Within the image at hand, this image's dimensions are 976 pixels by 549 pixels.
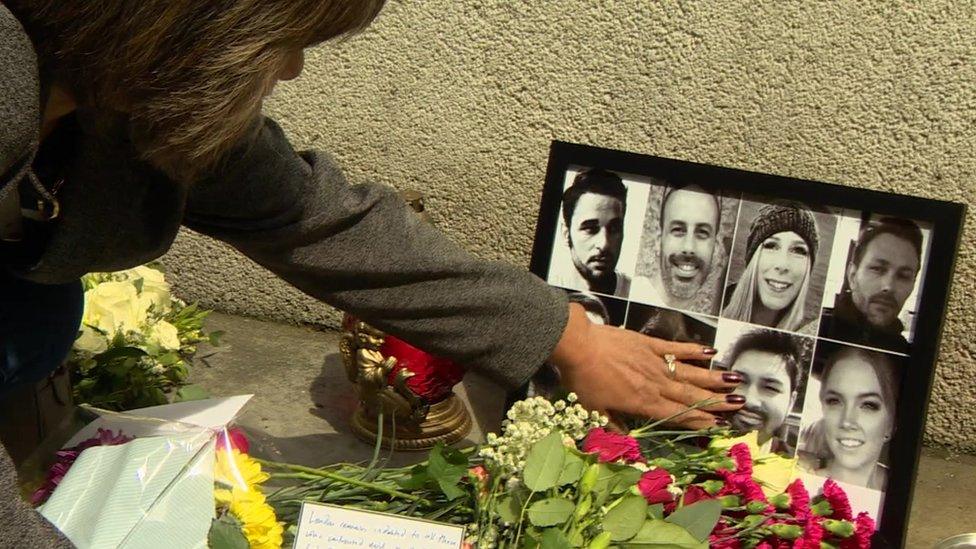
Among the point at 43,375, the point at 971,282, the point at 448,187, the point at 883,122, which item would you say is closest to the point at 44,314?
the point at 43,375

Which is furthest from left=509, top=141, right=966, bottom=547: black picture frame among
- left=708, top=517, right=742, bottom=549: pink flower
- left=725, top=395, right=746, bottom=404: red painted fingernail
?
left=708, top=517, right=742, bottom=549: pink flower

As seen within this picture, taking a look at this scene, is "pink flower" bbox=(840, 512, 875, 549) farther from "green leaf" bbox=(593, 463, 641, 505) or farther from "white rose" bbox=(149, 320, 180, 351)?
"white rose" bbox=(149, 320, 180, 351)

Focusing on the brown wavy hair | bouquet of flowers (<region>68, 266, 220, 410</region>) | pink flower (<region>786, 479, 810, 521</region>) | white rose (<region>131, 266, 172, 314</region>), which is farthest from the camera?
white rose (<region>131, 266, 172, 314</region>)

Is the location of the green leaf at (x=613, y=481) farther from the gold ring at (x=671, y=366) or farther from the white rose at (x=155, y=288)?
the white rose at (x=155, y=288)

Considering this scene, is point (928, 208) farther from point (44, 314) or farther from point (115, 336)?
point (115, 336)

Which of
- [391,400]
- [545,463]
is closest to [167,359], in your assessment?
[391,400]

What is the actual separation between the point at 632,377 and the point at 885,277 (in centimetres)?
44

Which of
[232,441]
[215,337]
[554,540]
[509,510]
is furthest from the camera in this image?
[215,337]

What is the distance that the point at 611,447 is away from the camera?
1.34 meters

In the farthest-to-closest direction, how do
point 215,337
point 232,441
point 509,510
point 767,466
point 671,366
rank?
point 215,337
point 671,366
point 767,466
point 232,441
point 509,510

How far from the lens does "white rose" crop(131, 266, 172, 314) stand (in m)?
2.19

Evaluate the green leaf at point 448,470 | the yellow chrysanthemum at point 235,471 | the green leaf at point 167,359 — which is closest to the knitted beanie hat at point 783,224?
the green leaf at point 448,470

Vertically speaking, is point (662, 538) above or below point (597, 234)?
below

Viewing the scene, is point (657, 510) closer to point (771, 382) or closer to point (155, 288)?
point (771, 382)
